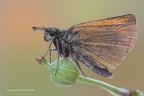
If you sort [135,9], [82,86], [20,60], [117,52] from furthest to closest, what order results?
[135,9] < [20,60] < [82,86] < [117,52]

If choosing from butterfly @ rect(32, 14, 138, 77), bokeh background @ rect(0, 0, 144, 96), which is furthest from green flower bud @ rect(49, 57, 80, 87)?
bokeh background @ rect(0, 0, 144, 96)

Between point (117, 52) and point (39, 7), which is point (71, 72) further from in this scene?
point (39, 7)

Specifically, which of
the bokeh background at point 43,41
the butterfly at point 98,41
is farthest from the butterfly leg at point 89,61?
the bokeh background at point 43,41

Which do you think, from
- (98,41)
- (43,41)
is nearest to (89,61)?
(98,41)

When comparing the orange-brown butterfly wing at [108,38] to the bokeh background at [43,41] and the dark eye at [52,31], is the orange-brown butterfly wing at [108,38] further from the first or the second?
the bokeh background at [43,41]

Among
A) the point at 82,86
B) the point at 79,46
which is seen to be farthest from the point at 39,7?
the point at 79,46
